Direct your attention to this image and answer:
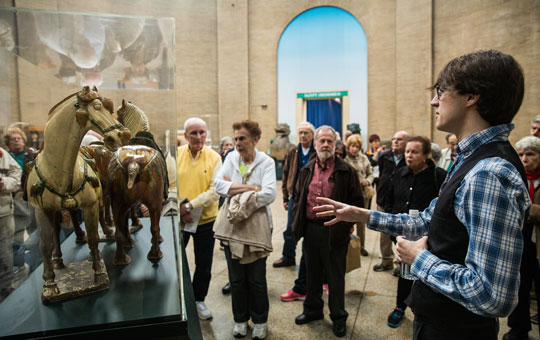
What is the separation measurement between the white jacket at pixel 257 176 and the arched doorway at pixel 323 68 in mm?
12209

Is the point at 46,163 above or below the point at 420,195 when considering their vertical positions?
above

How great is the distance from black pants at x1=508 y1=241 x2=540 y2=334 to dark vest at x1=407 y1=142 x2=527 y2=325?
2.14m

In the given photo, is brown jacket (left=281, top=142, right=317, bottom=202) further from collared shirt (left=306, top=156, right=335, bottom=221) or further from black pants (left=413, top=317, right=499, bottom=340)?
black pants (left=413, top=317, right=499, bottom=340)

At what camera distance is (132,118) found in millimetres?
1957

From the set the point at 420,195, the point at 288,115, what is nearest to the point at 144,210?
the point at 420,195

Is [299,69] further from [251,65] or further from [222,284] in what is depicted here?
[222,284]

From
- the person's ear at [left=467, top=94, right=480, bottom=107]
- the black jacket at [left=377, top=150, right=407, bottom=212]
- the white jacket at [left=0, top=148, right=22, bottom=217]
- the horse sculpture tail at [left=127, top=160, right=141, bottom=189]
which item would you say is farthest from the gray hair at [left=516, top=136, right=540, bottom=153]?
the white jacket at [left=0, top=148, right=22, bottom=217]

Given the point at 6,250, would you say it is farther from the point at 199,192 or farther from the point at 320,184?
the point at 320,184

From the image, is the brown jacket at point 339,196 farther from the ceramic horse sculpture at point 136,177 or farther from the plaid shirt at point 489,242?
the plaid shirt at point 489,242

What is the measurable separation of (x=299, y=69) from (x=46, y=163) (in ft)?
47.4

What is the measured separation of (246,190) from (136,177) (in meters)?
1.18

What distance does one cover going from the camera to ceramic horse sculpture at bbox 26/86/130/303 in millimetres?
1479

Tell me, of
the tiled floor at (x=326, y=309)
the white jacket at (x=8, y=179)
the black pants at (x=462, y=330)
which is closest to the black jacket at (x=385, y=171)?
the tiled floor at (x=326, y=309)

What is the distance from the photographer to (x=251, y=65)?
50.0 ft
